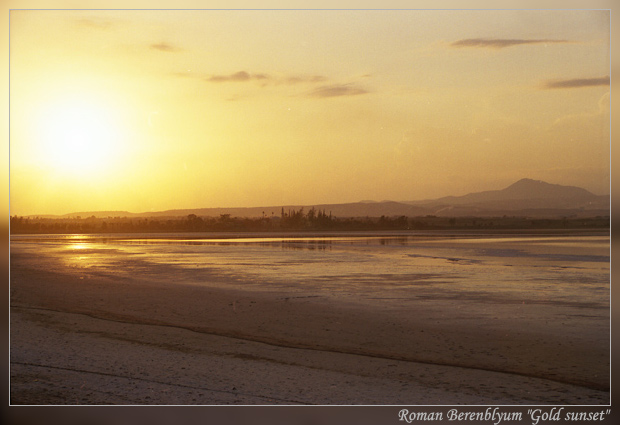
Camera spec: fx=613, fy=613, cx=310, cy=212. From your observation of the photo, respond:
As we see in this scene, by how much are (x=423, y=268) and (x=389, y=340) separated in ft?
25.2

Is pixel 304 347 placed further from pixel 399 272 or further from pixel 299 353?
pixel 399 272

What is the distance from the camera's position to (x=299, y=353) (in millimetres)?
7105

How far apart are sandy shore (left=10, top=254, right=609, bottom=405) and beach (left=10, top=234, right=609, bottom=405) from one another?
0.02m

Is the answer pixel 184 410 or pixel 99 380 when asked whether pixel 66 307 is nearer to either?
pixel 99 380

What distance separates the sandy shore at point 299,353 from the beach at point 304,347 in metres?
0.02

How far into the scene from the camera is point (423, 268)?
1509cm

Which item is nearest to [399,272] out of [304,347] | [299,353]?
[304,347]

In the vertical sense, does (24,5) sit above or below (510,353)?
above

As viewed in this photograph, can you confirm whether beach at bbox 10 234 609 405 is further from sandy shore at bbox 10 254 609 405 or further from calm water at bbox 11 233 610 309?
calm water at bbox 11 233 610 309

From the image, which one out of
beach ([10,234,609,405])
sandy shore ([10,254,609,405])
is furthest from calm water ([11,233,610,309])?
sandy shore ([10,254,609,405])

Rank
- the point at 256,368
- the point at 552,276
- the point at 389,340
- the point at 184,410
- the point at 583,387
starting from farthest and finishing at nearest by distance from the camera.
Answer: the point at 552,276
the point at 389,340
the point at 256,368
the point at 583,387
the point at 184,410

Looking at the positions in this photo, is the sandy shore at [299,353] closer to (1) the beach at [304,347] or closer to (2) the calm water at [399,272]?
(1) the beach at [304,347]

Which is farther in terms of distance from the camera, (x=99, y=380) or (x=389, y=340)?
(x=389, y=340)

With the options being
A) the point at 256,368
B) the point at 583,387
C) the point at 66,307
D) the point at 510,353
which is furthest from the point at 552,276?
the point at 66,307
